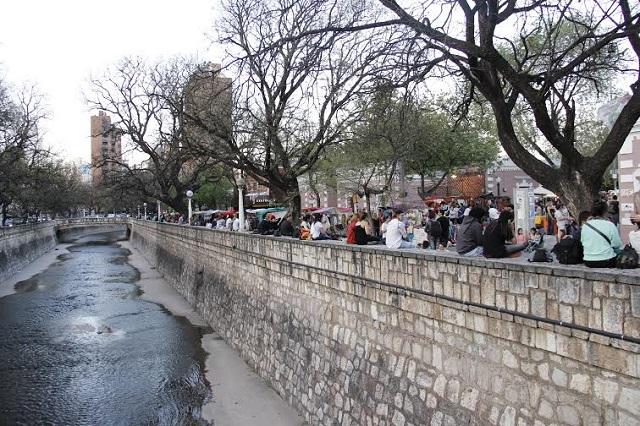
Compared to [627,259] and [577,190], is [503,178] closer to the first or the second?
[577,190]

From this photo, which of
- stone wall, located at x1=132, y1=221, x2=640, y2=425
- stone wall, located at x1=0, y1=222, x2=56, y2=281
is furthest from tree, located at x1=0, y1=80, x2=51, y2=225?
stone wall, located at x1=132, y1=221, x2=640, y2=425

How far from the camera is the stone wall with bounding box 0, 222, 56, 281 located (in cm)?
3697

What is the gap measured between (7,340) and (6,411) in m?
7.72

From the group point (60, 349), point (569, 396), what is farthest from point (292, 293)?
point (60, 349)

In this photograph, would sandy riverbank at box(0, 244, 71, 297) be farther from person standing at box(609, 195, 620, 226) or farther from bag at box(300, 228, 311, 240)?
person standing at box(609, 195, 620, 226)

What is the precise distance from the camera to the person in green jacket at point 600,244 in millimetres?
5879

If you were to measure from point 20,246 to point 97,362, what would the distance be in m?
30.4

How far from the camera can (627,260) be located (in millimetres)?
5668

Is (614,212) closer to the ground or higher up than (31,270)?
higher up

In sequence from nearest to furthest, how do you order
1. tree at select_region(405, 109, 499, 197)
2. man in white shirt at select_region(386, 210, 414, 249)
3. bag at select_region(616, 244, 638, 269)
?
bag at select_region(616, 244, 638, 269) → man in white shirt at select_region(386, 210, 414, 249) → tree at select_region(405, 109, 499, 197)

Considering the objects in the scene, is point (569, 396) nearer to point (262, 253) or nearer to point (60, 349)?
point (262, 253)

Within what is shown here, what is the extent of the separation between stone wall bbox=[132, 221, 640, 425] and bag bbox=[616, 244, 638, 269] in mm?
515

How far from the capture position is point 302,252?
12.9 m

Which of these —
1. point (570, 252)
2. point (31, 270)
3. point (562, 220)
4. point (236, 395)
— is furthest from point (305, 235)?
point (31, 270)
